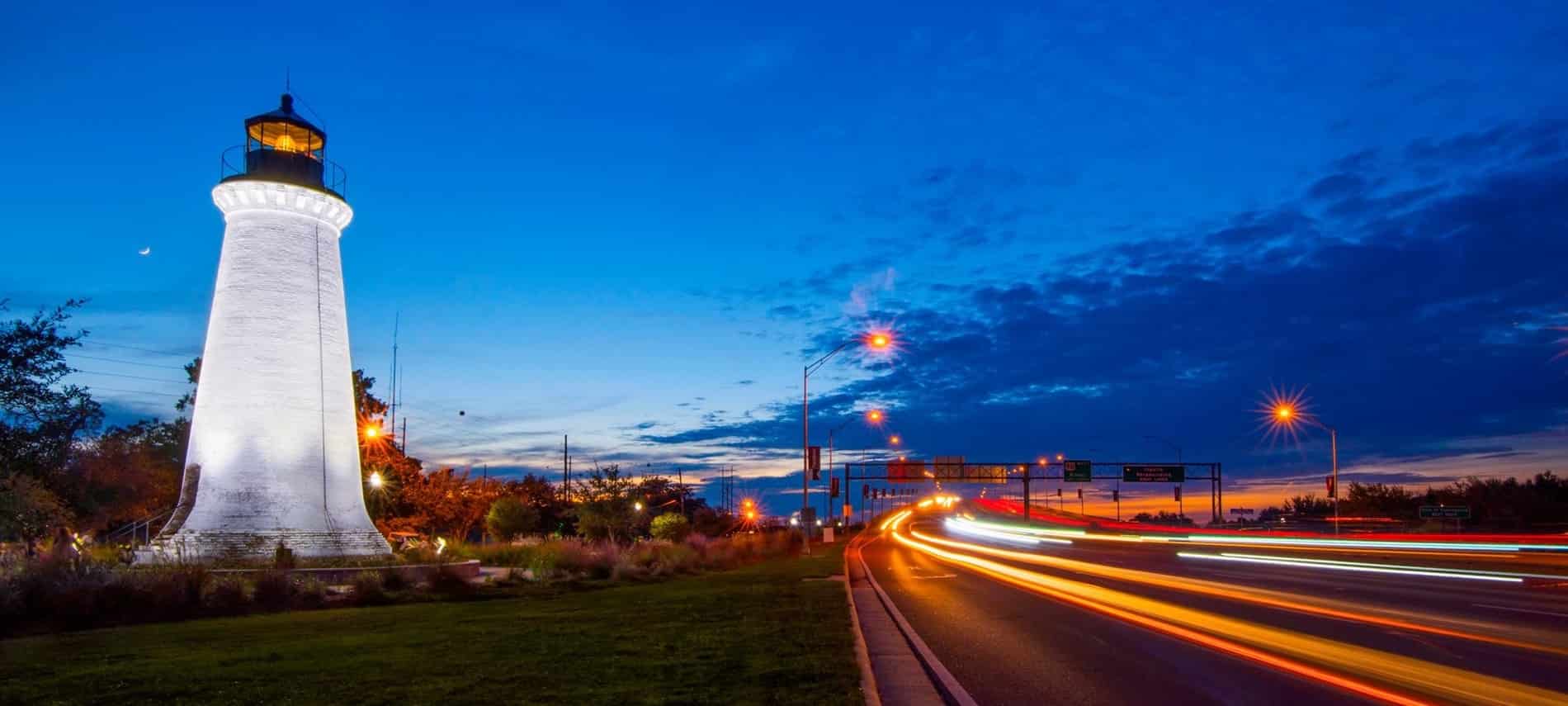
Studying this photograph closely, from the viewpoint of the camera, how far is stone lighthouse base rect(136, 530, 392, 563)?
27109 millimetres

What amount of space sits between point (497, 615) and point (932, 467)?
288ft

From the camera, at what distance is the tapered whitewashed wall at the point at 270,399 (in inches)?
1114

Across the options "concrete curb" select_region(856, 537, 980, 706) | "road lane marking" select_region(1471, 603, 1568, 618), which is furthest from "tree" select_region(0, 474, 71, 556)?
"road lane marking" select_region(1471, 603, 1568, 618)

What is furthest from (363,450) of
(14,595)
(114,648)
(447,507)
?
(114,648)

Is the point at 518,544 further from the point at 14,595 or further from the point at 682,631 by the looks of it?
the point at 682,631

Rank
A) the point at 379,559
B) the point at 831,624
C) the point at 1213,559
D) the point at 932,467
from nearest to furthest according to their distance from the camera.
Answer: the point at 831,624
the point at 379,559
the point at 1213,559
the point at 932,467

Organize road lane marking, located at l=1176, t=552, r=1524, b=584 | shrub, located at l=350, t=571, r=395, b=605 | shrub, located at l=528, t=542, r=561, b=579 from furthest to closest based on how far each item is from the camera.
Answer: shrub, located at l=528, t=542, r=561, b=579, road lane marking, located at l=1176, t=552, r=1524, b=584, shrub, located at l=350, t=571, r=395, b=605

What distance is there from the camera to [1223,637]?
14.4 m

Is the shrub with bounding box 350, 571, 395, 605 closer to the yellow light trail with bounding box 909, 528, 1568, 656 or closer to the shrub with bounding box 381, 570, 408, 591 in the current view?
the shrub with bounding box 381, 570, 408, 591

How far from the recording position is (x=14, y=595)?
16672 millimetres

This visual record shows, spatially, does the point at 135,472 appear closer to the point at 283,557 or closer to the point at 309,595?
the point at 283,557

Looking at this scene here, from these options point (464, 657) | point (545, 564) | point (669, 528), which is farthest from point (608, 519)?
point (464, 657)

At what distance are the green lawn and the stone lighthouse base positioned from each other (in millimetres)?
9884

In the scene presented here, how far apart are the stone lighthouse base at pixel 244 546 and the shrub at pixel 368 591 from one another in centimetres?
636
